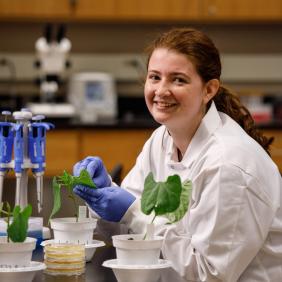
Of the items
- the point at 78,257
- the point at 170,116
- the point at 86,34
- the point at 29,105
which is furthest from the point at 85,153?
the point at 78,257

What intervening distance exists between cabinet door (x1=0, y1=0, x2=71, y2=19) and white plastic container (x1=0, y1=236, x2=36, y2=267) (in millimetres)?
3717

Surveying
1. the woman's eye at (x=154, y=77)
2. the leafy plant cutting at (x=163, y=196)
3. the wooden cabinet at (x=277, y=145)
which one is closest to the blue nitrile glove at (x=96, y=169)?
the woman's eye at (x=154, y=77)

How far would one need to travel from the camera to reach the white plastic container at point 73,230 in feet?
6.25

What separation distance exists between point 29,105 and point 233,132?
10.7ft

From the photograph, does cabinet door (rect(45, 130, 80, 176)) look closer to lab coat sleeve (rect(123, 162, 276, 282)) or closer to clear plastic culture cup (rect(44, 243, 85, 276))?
lab coat sleeve (rect(123, 162, 276, 282))

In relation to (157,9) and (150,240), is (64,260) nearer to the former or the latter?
(150,240)

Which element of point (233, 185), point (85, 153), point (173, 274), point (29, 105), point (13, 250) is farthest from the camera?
point (29, 105)

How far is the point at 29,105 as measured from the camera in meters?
5.30

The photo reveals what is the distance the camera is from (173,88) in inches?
85.9

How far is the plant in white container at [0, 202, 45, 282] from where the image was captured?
163cm

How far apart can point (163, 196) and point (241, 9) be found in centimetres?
387

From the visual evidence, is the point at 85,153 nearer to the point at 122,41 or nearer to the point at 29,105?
the point at 29,105

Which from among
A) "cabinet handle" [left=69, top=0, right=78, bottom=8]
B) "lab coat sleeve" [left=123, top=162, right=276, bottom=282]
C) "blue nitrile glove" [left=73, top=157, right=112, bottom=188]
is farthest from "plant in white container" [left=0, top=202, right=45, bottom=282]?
"cabinet handle" [left=69, top=0, right=78, bottom=8]

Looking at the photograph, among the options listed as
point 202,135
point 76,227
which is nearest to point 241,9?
point 202,135
